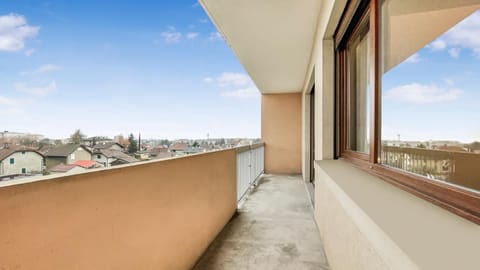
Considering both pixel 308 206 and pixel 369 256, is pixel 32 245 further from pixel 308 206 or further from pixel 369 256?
pixel 308 206

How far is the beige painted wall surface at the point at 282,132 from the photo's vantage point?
22.5 ft

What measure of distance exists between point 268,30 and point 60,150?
Result: 2.79 m

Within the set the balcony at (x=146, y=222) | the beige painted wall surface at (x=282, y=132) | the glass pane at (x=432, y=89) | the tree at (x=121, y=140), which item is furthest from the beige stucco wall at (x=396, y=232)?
the beige painted wall surface at (x=282, y=132)

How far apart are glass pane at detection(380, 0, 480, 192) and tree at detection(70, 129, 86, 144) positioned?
1.47m

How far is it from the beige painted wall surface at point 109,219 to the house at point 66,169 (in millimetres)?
42

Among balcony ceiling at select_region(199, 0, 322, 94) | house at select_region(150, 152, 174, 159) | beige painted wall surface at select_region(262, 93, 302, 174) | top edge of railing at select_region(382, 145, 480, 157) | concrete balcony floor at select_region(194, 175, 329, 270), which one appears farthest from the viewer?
beige painted wall surface at select_region(262, 93, 302, 174)

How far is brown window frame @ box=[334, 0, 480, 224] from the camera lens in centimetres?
72

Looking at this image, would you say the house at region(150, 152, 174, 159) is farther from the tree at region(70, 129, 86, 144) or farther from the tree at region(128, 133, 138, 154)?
the tree at region(70, 129, 86, 144)

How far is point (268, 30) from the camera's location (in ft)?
10.1

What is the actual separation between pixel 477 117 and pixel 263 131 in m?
6.32

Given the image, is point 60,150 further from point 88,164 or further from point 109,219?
point 109,219

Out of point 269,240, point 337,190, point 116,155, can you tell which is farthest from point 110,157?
point 269,240

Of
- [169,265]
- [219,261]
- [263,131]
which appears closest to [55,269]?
[169,265]

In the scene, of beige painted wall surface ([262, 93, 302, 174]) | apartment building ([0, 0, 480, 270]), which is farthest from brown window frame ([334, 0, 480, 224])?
beige painted wall surface ([262, 93, 302, 174])
